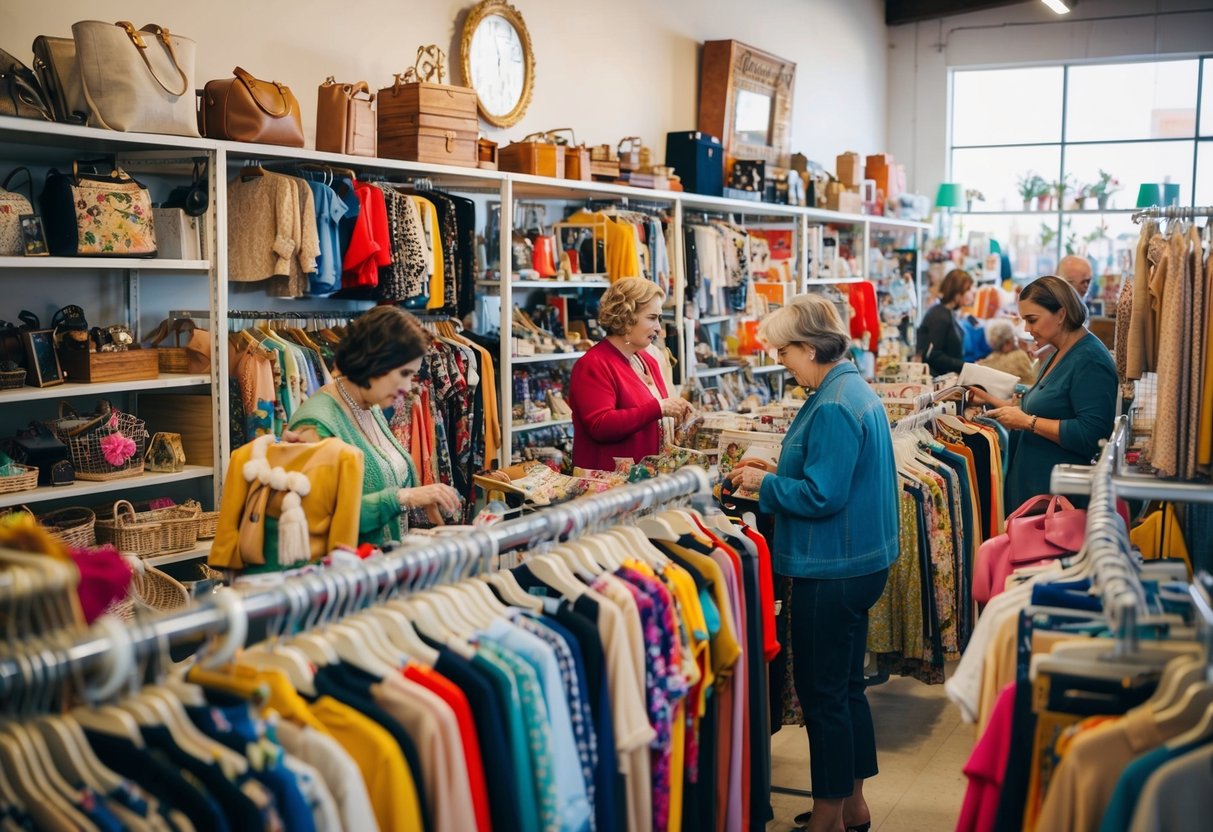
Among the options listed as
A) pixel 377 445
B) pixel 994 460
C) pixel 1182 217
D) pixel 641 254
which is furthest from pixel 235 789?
pixel 641 254

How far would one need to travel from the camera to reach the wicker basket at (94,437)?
174 inches

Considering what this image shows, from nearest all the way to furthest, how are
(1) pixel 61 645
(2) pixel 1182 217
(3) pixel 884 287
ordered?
(1) pixel 61 645 → (2) pixel 1182 217 → (3) pixel 884 287

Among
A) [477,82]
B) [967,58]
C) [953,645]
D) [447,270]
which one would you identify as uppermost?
[967,58]

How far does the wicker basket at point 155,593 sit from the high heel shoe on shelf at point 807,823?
2.18 m

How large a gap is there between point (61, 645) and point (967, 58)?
41.9 feet

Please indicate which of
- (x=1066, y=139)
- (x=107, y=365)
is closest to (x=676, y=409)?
(x=107, y=365)

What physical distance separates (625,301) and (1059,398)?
69.2 inches

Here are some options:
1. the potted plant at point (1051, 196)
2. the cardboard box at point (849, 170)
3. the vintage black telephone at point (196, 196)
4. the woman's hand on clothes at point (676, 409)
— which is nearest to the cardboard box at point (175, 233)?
the vintage black telephone at point (196, 196)

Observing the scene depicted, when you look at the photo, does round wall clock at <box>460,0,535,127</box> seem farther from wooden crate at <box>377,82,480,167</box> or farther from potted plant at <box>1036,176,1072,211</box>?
potted plant at <box>1036,176,1072,211</box>

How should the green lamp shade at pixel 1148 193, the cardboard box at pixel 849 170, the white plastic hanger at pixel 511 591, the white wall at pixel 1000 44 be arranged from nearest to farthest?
the white plastic hanger at pixel 511 591, the cardboard box at pixel 849 170, the green lamp shade at pixel 1148 193, the white wall at pixel 1000 44

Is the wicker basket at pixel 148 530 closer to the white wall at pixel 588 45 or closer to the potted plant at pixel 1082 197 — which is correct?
the white wall at pixel 588 45

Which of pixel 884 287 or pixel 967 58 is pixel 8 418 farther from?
pixel 967 58

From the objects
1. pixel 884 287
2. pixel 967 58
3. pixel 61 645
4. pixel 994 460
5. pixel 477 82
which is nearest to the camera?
pixel 61 645

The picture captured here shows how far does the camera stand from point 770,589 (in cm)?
333
